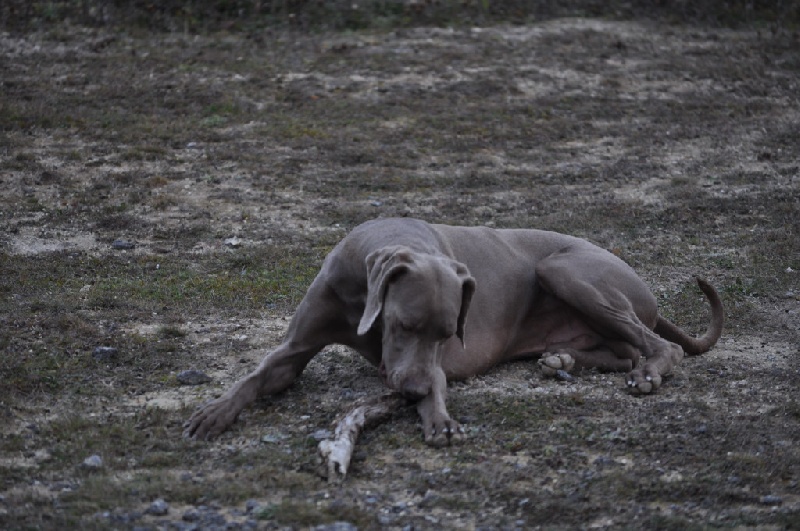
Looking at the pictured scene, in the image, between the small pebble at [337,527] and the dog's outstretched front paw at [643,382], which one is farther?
the dog's outstretched front paw at [643,382]

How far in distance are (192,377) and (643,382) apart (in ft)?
7.58

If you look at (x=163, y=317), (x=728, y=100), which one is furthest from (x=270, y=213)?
(x=728, y=100)

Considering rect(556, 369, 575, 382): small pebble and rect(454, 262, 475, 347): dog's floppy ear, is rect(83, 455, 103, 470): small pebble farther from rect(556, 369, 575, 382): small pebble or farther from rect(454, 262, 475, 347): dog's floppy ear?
rect(556, 369, 575, 382): small pebble

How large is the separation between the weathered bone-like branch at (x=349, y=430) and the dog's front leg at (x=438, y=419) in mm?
150

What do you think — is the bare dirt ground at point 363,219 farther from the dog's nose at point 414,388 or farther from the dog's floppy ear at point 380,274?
the dog's floppy ear at point 380,274

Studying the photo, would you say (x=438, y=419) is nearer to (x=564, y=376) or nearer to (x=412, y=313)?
(x=412, y=313)

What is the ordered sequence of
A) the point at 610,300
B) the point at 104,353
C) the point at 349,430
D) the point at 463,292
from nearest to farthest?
1. the point at 349,430
2. the point at 463,292
3. the point at 104,353
4. the point at 610,300

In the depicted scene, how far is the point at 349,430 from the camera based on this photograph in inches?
197

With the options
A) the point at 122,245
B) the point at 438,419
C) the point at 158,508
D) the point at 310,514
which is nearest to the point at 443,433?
the point at 438,419

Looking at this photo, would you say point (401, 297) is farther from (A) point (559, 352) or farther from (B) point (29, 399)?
(B) point (29, 399)

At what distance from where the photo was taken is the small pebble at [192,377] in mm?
5793

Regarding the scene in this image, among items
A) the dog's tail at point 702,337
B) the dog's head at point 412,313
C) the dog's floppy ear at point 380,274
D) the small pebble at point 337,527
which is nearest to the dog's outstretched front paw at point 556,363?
the dog's tail at point 702,337

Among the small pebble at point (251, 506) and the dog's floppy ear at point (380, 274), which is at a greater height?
the dog's floppy ear at point (380, 274)

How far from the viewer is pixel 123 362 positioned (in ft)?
19.7
